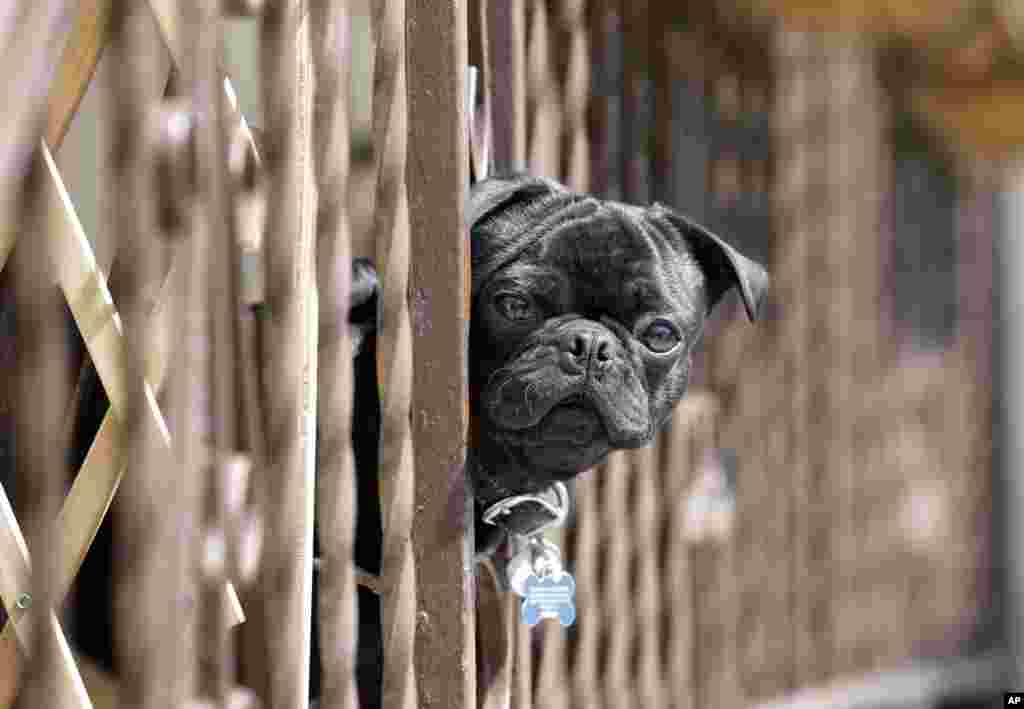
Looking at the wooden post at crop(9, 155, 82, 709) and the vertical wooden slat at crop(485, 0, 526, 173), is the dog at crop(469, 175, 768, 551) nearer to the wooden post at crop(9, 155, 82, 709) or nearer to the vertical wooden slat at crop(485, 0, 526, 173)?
the vertical wooden slat at crop(485, 0, 526, 173)

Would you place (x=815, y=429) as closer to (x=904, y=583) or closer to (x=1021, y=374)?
(x=904, y=583)

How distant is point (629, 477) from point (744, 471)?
1414 mm

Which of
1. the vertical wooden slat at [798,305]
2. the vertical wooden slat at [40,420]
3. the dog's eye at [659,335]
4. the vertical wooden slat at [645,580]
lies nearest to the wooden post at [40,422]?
the vertical wooden slat at [40,420]

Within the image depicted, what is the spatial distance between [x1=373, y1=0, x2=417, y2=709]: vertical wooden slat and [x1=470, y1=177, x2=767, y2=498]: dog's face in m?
0.25

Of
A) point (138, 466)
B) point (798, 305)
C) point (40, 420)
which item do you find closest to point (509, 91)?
point (138, 466)

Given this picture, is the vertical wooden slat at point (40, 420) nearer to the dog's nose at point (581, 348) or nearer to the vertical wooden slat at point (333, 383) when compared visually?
the vertical wooden slat at point (333, 383)

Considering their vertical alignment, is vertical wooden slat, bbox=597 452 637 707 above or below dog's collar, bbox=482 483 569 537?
below

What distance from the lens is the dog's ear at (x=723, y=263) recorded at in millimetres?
2264

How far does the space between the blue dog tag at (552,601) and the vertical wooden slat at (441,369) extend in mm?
218

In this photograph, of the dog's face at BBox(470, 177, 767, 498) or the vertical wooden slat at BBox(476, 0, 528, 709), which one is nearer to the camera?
the dog's face at BBox(470, 177, 767, 498)

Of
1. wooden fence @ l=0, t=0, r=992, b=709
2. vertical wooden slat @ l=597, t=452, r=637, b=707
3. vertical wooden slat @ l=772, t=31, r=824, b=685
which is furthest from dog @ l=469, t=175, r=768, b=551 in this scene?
vertical wooden slat @ l=772, t=31, r=824, b=685

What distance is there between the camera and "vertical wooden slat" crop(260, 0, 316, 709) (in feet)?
5.13

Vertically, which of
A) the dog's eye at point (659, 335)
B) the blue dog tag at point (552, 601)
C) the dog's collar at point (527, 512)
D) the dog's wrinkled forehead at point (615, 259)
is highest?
the dog's wrinkled forehead at point (615, 259)

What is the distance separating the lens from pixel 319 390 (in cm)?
173
